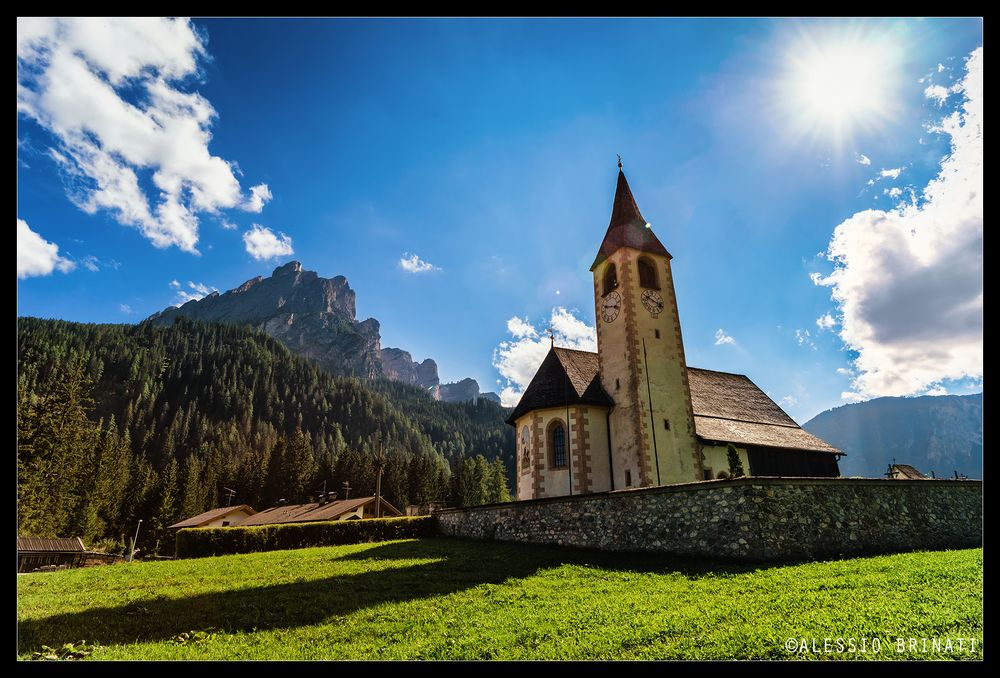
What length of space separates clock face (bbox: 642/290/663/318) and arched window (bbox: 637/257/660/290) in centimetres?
49

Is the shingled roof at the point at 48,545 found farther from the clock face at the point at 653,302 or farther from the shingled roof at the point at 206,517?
the clock face at the point at 653,302

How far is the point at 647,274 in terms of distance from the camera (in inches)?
1179

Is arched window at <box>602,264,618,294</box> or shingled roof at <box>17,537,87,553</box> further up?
arched window at <box>602,264,618,294</box>

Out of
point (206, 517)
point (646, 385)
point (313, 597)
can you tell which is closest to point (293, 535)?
point (313, 597)

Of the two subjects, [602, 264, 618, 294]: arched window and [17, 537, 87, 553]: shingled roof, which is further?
[17, 537, 87, 553]: shingled roof

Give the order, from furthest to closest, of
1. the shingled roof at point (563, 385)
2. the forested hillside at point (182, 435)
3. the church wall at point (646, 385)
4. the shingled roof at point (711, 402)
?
the forested hillside at point (182, 435), the shingled roof at point (711, 402), the shingled roof at point (563, 385), the church wall at point (646, 385)

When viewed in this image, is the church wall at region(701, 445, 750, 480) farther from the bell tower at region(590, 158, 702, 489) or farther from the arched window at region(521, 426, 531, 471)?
the arched window at region(521, 426, 531, 471)

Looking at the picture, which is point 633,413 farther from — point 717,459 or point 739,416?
point 739,416

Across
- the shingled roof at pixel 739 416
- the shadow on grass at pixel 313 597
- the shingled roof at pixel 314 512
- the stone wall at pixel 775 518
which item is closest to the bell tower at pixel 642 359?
the shingled roof at pixel 739 416

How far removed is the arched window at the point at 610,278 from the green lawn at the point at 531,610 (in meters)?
17.8

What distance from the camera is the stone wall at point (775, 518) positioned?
13758 millimetres

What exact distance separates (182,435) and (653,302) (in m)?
158

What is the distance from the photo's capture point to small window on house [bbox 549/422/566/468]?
26180 millimetres

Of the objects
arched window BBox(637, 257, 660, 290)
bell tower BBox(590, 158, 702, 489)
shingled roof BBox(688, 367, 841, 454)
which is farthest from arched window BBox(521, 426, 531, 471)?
arched window BBox(637, 257, 660, 290)
